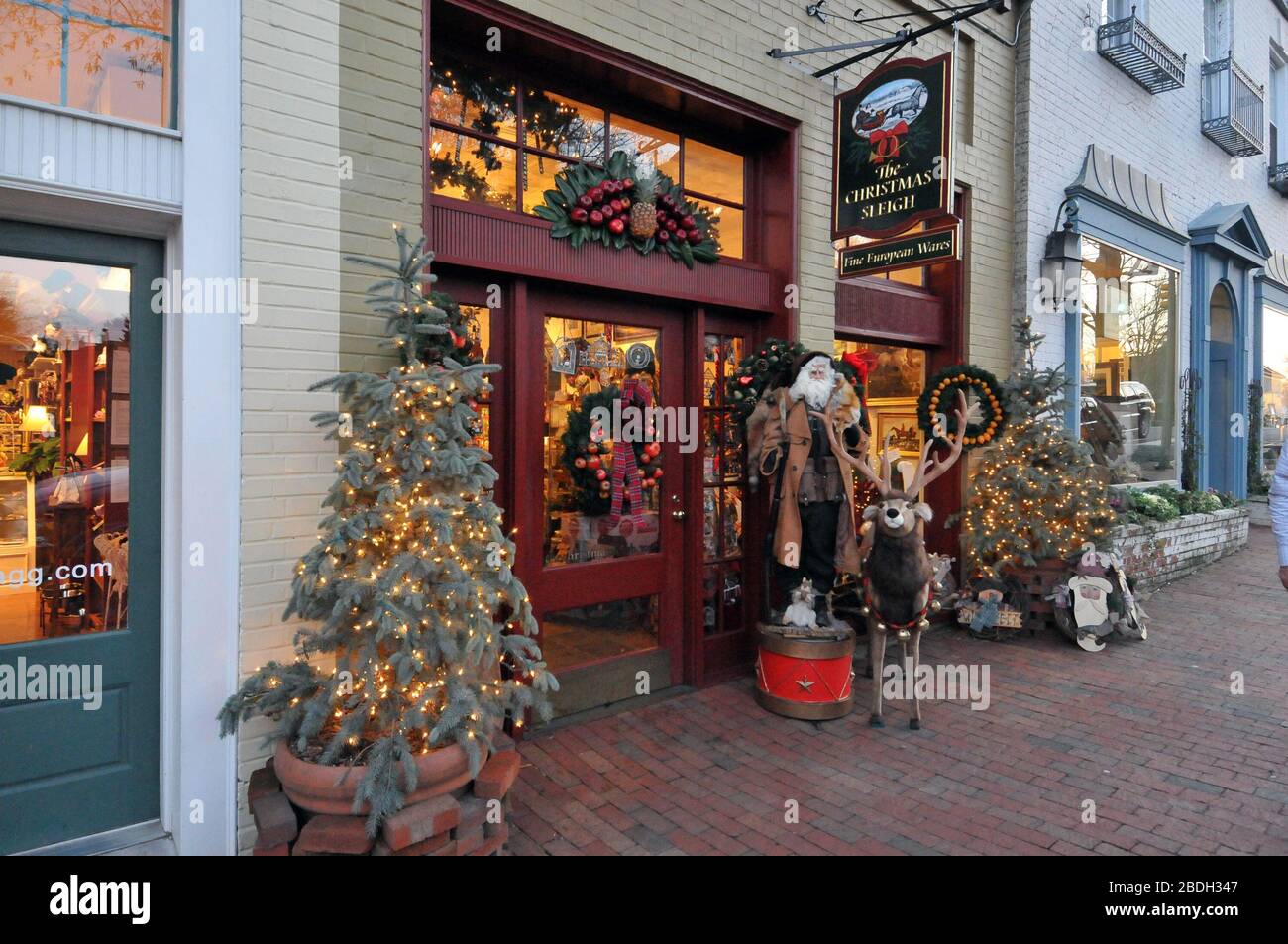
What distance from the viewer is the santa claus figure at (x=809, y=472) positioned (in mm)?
4859

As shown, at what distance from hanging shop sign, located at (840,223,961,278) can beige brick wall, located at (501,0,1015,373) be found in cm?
17

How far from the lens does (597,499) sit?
4.79 m

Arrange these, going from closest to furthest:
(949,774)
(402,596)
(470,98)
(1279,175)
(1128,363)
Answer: (402,596) → (949,774) → (470,98) → (1128,363) → (1279,175)

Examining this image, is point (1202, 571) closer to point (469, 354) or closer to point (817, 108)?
point (817, 108)

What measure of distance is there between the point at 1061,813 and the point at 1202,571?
765 centimetres

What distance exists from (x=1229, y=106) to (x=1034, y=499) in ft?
27.7

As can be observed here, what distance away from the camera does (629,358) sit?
16.3 ft

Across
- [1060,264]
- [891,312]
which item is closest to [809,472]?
[891,312]

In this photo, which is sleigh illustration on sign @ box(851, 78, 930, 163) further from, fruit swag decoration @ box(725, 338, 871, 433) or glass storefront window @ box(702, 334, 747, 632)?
glass storefront window @ box(702, 334, 747, 632)

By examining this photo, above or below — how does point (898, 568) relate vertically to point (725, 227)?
below

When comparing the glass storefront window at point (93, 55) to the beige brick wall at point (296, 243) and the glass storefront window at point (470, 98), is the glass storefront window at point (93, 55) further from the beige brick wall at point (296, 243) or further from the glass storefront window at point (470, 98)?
the glass storefront window at point (470, 98)

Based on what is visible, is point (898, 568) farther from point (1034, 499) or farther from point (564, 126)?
point (564, 126)

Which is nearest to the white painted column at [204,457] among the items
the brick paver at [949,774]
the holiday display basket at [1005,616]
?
the brick paver at [949,774]

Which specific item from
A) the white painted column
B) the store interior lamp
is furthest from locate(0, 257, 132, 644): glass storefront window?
the white painted column
